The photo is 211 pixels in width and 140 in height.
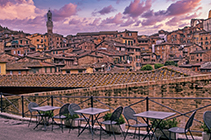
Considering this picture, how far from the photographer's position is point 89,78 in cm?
1717

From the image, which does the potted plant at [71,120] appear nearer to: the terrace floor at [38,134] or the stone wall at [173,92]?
the terrace floor at [38,134]

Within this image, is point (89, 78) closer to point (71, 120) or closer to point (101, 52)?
point (71, 120)

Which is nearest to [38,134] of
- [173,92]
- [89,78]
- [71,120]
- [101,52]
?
[71,120]

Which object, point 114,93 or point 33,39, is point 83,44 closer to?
point 33,39

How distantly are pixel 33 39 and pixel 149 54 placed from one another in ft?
172

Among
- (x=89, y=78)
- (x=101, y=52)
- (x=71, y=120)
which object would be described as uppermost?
(x=101, y=52)

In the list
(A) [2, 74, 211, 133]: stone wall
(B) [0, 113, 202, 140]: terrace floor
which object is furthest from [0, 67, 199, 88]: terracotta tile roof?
(B) [0, 113, 202, 140]: terrace floor

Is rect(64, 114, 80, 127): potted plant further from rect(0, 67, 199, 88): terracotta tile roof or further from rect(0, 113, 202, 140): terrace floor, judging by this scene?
rect(0, 67, 199, 88): terracotta tile roof

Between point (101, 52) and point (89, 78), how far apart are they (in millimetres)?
44718

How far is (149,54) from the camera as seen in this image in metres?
85.1

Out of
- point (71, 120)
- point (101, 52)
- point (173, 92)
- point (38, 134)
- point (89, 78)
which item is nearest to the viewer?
point (38, 134)

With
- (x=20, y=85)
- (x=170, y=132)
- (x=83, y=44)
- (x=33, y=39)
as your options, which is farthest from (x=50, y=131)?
(x=33, y=39)

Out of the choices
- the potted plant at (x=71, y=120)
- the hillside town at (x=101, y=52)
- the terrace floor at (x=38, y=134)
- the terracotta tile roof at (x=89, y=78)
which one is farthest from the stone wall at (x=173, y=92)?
the hillside town at (x=101, y=52)

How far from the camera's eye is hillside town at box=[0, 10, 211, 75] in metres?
46.1
